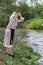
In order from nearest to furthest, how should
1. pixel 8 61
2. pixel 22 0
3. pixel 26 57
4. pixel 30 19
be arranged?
pixel 8 61, pixel 26 57, pixel 30 19, pixel 22 0

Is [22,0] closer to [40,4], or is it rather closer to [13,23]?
[40,4]

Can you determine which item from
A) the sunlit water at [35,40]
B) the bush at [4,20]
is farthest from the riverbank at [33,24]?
the sunlit water at [35,40]

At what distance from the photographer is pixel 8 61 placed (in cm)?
1024

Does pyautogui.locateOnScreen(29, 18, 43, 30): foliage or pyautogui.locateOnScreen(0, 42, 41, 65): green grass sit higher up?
pyautogui.locateOnScreen(0, 42, 41, 65): green grass

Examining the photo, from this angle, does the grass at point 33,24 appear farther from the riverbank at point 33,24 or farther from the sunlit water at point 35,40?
the sunlit water at point 35,40

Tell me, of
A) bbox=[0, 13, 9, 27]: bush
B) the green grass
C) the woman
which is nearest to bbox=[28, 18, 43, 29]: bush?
bbox=[0, 13, 9, 27]: bush

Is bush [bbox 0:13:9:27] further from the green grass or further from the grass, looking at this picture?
the green grass

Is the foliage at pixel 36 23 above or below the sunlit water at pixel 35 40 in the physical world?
below

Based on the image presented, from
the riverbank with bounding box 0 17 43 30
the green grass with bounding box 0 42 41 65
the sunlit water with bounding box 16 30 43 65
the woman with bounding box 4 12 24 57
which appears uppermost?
the woman with bounding box 4 12 24 57

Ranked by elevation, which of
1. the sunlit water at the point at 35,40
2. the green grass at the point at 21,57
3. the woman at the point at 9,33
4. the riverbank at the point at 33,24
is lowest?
the riverbank at the point at 33,24

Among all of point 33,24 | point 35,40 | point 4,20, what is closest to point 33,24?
point 33,24

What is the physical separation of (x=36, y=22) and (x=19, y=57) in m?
26.9

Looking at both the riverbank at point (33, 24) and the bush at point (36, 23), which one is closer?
the bush at point (36, 23)

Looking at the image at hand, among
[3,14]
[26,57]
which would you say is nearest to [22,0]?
[3,14]
